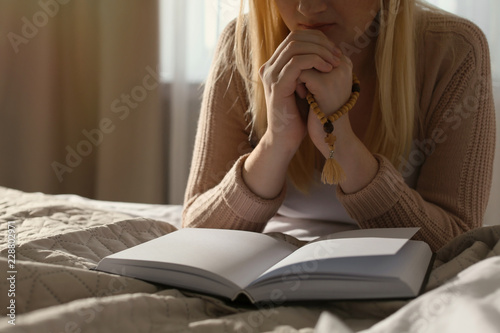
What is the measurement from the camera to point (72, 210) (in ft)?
3.37

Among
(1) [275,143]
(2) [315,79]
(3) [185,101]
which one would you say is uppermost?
(2) [315,79]

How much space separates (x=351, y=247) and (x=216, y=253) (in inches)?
6.5

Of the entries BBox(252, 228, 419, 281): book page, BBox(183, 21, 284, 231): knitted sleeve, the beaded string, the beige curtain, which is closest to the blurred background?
the beige curtain

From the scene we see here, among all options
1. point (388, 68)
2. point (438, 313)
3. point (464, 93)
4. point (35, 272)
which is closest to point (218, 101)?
point (388, 68)

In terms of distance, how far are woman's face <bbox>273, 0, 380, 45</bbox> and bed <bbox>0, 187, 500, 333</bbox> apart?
434 millimetres

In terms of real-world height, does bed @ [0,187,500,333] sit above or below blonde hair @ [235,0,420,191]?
below

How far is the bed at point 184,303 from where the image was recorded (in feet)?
1.58

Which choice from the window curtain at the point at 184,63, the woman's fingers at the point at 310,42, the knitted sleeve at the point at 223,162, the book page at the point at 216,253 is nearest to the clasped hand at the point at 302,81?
the woman's fingers at the point at 310,42

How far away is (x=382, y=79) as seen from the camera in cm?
106

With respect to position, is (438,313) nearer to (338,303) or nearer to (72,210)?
(338,303)

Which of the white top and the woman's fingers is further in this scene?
the white top

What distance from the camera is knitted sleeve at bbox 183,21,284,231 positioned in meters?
0.98

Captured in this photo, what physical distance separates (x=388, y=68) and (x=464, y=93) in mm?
144

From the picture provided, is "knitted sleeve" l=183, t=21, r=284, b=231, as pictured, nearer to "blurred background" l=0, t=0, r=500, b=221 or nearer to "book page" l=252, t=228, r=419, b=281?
"book page" l=252, t=228, r=419, b=281
